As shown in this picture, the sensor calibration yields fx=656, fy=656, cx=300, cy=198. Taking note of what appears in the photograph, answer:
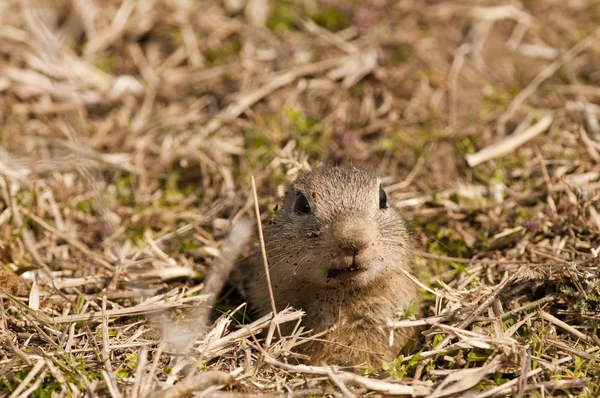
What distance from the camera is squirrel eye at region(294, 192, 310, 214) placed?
5449 millimetres

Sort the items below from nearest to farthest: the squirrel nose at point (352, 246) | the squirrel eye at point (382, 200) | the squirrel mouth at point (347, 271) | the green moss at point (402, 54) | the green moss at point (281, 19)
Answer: the squirrel nose at point (352, 246) → the squirrel mouth at point (347, 271) → the squirrel eye at point (382, 200) → the green moss at point (402, 54) → the green moss at point (281, 19)

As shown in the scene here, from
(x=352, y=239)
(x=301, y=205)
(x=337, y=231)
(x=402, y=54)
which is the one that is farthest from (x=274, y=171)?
(x=402, y=54)

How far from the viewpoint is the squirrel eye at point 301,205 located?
5.45m

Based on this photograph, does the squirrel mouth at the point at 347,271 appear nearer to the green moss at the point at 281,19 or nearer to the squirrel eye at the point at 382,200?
the squirrel eye at the point at 382,200

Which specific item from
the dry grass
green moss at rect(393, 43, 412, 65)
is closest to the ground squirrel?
the dry grass

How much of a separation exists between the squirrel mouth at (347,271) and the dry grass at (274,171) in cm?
47

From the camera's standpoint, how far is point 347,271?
16.0ft

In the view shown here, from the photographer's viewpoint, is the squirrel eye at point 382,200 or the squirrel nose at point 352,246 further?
the squirrel eye at point 382,200

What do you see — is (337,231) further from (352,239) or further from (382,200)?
(382,200)

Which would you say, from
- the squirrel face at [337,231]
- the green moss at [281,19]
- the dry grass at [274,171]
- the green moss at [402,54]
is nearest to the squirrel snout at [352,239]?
the squirrel face at [337,231]

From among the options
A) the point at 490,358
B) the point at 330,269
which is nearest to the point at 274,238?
the point at 330,269

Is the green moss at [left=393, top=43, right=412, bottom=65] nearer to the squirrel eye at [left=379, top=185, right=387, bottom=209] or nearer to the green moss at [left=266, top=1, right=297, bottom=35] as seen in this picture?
the green moss at [left=266, top=1, right=297, bottom=35]

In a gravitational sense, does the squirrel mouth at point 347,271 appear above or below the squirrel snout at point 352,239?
below

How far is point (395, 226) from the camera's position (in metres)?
5.41
